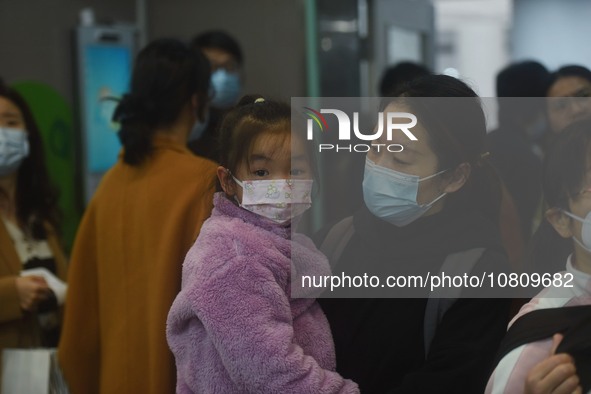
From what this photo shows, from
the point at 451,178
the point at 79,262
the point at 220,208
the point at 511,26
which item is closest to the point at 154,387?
the point at 79,262

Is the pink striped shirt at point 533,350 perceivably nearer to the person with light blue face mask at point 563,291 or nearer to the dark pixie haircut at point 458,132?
the person with light blue face mask at point 563,291

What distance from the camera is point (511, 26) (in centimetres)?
379

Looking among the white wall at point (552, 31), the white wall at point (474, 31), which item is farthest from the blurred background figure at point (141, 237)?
the white wall at point (474, 31)

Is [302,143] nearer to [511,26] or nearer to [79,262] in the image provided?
[79,262]

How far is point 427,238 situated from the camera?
65.0 inches

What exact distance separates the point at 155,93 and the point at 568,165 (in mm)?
1188

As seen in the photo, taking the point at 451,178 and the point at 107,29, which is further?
the point at 107,29

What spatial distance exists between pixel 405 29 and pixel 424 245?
3.16 metres

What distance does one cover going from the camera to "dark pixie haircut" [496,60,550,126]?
177 cm

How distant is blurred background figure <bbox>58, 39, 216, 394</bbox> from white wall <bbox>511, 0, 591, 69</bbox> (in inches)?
42.6

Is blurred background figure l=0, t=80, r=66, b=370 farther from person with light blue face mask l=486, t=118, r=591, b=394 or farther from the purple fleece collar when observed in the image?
person with light blue face mask l=486, t=118, r=591, b=394

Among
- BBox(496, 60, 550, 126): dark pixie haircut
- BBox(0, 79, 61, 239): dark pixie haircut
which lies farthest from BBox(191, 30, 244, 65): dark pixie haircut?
BBox(496, 60, 550, 126): dark pixie haircut

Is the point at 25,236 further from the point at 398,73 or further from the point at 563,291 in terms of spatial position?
the point at 563,291

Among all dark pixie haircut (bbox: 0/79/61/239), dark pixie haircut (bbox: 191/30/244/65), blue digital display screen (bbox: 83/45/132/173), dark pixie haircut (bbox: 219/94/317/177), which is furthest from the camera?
blue digital display screen (bbox: 83/45/132/173)
